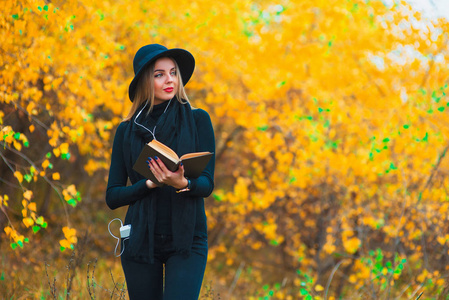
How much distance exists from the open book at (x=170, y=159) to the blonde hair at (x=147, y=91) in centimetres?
36

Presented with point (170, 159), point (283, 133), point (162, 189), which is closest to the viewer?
point (170, 159)

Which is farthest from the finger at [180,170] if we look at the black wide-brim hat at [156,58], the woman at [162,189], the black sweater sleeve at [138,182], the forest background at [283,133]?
the forest background at [283,133]

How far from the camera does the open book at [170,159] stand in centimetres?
201

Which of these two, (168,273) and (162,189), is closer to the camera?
(168,273)

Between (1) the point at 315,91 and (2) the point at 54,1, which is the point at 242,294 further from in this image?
(2) the point at 54,1

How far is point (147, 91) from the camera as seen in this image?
2.39m

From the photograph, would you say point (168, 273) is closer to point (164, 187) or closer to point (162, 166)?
point (164, 187)

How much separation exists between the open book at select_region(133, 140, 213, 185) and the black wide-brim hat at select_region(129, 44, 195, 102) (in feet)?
1.51

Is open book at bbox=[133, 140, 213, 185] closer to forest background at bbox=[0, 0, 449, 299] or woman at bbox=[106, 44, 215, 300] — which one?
woman at bbox=[106, 44, 215, 300]

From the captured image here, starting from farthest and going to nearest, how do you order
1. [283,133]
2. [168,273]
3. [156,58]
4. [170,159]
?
[283,133] < [156,58] < [168,273] < [170,159]

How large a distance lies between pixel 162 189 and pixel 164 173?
0.23 meters

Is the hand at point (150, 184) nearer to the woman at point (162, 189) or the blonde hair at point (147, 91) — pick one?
the woman at point (162, 189)

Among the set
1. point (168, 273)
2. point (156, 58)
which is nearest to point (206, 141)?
point (156, 58)

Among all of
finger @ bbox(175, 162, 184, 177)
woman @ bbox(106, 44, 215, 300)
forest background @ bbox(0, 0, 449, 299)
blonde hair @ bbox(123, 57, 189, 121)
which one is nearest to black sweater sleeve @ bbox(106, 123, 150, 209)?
woman @ bbox(106, 44, 215, 300)
